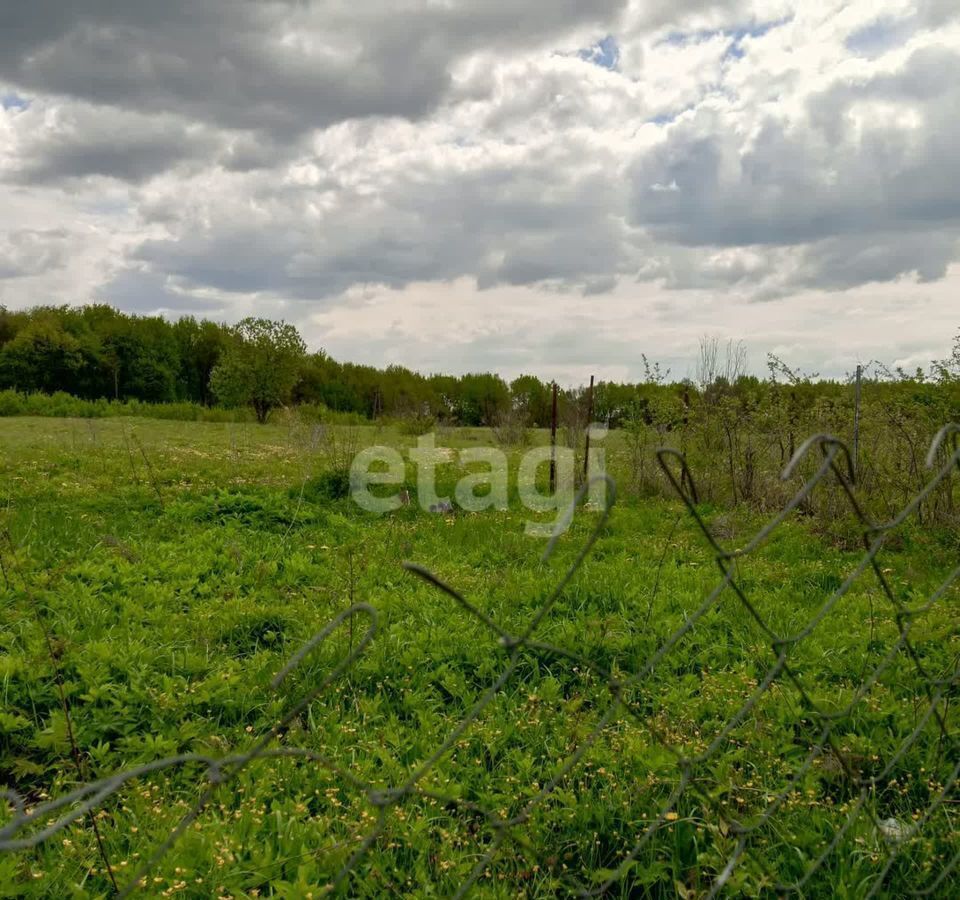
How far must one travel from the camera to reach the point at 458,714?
11.5ft

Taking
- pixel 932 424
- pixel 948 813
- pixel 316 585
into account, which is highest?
pixel 932 424

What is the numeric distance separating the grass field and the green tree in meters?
24.0

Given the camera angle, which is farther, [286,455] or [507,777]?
[286,455]

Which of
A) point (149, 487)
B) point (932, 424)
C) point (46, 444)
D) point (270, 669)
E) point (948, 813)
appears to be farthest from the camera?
point (46, 444)

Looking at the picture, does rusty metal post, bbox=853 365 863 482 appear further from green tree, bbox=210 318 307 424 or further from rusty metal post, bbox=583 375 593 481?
green tree, bbox=210 318 307 424

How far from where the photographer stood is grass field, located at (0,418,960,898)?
2.47 metres

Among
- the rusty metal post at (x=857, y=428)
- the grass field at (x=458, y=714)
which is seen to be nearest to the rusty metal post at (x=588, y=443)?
the rusty metal post at (x=857, y=428)

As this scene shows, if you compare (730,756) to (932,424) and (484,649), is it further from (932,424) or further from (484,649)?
(932,424)

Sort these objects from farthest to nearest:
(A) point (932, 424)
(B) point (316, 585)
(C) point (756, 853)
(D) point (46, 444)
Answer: (D) point (46, 444), (A) point (932, 424), (B) point (316, 585), (C) point (756, 853)

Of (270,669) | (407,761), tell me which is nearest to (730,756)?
(407,761)

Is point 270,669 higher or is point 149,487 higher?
point 149,487

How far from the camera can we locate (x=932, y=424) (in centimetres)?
707

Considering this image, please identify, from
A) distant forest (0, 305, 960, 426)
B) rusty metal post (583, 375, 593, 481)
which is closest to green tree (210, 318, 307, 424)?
distant forest (0, 305, 960, 426)

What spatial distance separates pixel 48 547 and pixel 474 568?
3269 millimetres
